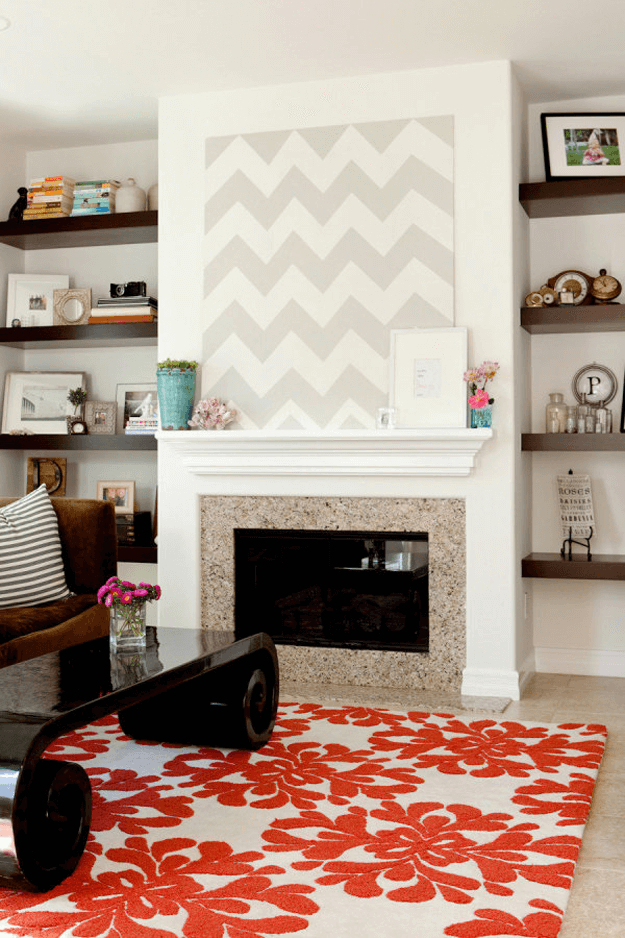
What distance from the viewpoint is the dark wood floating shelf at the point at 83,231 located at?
4926 millimetres

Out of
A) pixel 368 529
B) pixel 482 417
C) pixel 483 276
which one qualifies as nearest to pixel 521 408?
pixel 482 417

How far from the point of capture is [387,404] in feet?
14.3

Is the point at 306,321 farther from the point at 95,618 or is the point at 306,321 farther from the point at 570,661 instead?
the point at 570,661

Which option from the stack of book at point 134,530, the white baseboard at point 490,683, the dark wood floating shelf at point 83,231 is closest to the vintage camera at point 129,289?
the dark wood floating shelf at point 83,231

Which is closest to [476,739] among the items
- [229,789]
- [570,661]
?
[229,789]

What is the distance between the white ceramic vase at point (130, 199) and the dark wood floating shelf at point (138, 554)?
1.77 m

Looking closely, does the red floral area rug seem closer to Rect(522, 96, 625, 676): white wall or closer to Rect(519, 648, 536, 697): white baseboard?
Rect(519, 648, 536, 697): white baseboard

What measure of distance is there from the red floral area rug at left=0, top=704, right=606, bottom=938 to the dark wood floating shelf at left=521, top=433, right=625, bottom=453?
130 centimetres

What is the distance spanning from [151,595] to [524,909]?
148 cm

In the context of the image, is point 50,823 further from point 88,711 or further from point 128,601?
point 128,601

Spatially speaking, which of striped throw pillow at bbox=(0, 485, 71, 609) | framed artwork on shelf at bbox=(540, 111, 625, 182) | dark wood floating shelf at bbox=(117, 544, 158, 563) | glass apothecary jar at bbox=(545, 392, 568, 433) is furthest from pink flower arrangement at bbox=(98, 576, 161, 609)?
framed artwork on shelf at bbox=(540, 111, 625, 182)

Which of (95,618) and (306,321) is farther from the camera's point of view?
(306,321)

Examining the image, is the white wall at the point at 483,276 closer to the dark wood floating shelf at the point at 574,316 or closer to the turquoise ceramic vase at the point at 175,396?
the dark wood floating shelf at the point at 574,316

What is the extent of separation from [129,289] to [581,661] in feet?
9.89
